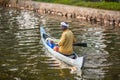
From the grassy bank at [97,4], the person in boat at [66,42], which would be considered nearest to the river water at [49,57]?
the person in boat at [66,42]

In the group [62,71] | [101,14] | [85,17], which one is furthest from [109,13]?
[62,71]

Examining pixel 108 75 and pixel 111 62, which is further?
pixel 111 62

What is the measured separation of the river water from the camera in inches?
760

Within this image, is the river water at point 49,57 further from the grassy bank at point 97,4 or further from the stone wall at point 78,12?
the grassy bank at point 97,4

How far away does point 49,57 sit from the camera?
23.5 metres

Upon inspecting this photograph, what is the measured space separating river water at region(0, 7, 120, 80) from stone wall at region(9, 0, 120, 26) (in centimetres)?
184

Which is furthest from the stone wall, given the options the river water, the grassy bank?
the river water

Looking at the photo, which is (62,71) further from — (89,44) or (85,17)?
(85,17)

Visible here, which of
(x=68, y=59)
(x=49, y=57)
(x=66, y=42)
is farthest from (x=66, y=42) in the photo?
(x=49, y=57)

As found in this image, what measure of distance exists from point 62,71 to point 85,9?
23.3m

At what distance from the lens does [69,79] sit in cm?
1844

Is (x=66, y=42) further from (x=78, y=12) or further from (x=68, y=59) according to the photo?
(x=78, y=12)

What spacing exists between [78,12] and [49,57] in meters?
21.0

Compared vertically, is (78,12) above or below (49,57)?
above
